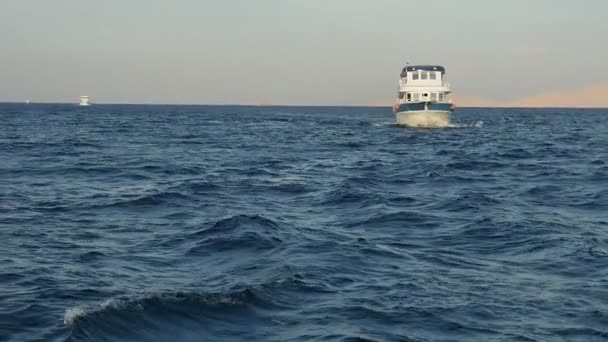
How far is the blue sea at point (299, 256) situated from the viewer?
31.9 feet

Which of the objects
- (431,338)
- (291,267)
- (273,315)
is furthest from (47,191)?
(431,338)

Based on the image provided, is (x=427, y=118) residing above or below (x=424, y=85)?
below

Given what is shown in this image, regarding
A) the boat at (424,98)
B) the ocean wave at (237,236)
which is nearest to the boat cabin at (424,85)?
the boat at (424,98)

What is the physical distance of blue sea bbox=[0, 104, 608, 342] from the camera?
973 centimetres

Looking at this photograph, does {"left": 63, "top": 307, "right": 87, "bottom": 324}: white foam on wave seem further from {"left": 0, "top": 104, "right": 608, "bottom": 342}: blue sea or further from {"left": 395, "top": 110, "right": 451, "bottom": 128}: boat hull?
{"left": 395, "top": 110, "right": 451, "bottom": 128}: boat hull

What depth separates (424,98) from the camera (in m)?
70.5

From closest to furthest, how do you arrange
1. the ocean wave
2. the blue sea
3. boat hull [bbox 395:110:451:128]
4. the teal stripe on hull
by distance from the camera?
the blue sea → the ocean wave → the teal stripe on hull → boat hull [bbox 395:110:451:128]

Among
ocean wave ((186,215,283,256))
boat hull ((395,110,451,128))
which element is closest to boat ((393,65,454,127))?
boat hull ((395,110,451,128))

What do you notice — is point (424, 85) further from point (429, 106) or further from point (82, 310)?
point (82, 310)

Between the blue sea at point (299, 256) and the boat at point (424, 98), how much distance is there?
4019 centimetres

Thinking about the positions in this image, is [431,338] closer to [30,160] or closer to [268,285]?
[268,285]

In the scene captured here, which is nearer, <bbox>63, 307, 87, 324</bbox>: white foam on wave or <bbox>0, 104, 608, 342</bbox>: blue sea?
<bbox>63, 307, 87, 324</bbox>: white foam on wave

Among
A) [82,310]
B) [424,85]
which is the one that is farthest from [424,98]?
[82,310]

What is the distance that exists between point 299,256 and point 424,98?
5868 cm
